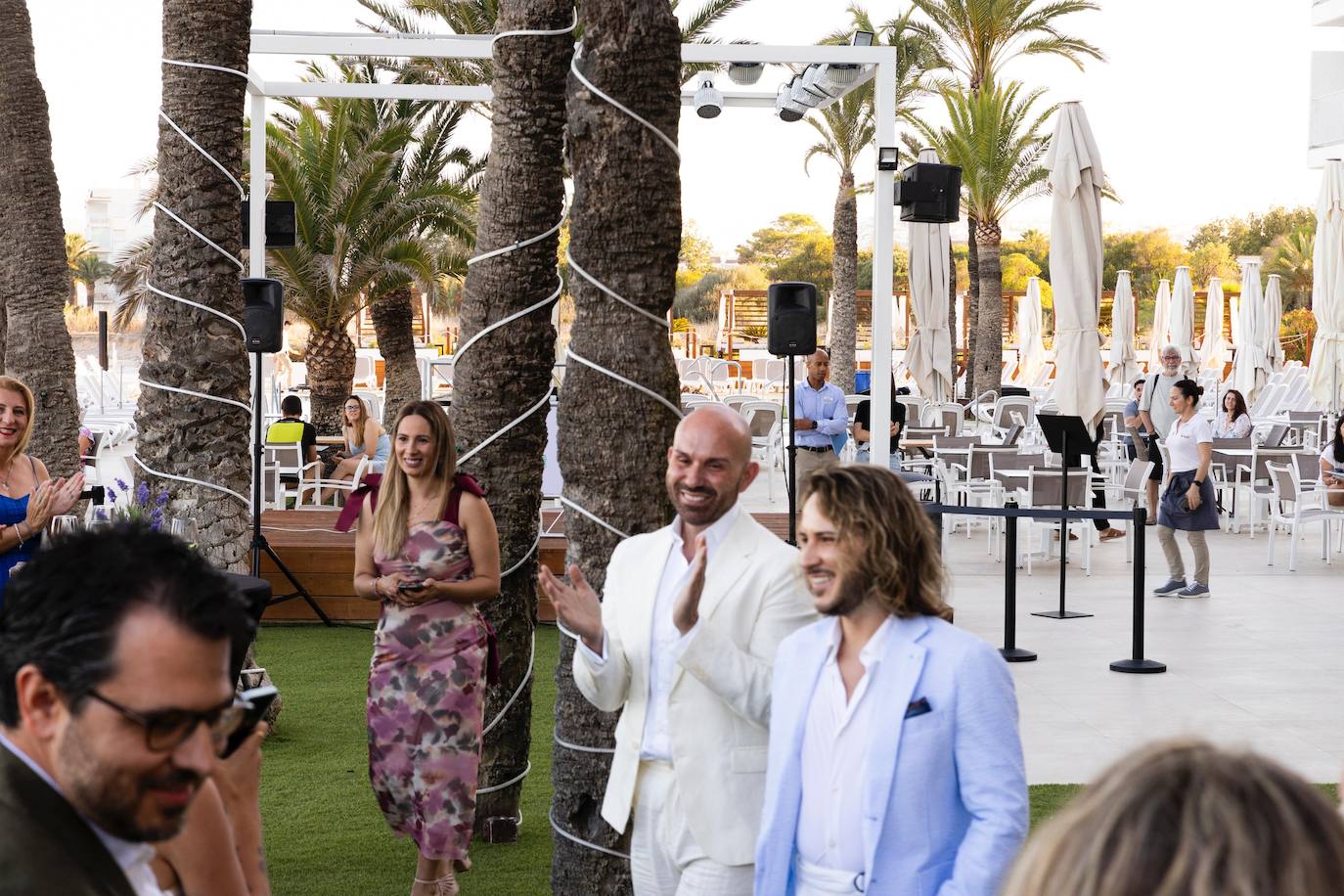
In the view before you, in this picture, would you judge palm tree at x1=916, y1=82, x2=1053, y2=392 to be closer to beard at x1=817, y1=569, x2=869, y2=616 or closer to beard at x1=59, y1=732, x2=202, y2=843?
beard at x1=817, y1=569, x2=869, y2=616

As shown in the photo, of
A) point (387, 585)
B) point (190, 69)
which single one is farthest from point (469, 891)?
point (190, 69)

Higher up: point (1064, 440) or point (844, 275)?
point (844, 275)

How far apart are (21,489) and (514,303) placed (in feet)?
6.88

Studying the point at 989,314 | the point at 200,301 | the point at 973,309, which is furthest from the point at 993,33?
the point at 200,301

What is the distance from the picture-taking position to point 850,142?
30.6 metres

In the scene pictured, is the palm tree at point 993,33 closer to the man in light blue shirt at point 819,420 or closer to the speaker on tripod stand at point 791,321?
the man in light blue shirt at point 819,420

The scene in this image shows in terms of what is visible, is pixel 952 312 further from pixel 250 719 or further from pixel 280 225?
pixel 250 719

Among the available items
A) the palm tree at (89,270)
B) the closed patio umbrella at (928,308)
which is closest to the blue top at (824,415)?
the closed patio umbrella at (928,308)

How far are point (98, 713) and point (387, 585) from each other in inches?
137

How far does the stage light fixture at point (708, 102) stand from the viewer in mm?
14039

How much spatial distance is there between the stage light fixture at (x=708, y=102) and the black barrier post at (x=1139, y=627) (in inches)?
253

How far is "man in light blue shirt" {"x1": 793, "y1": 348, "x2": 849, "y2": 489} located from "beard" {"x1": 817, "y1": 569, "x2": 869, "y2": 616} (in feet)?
33.1

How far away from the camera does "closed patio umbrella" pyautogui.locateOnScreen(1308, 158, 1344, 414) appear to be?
17.6 meters

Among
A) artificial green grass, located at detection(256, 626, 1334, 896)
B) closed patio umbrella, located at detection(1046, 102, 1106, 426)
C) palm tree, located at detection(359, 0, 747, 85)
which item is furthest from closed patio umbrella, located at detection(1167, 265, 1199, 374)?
artificial green grass, located at detection(256, 626, 1334, 896)
